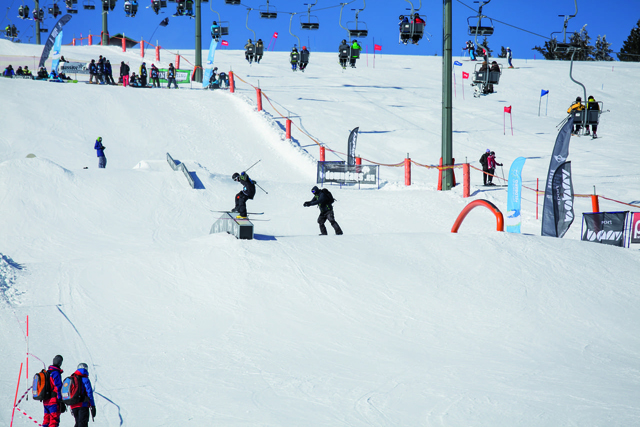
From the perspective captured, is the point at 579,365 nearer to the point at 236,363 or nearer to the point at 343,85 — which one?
the point at 236,363

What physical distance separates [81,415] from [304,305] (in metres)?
4.09

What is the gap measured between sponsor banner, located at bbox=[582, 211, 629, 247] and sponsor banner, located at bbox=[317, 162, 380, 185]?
289 inches

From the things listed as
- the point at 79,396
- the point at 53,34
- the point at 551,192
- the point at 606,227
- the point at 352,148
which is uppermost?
the point at 53,34

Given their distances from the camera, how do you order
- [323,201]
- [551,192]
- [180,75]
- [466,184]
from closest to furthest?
[323,201]
[551,192]
[466,184]
[180,75]

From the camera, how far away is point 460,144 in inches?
1049

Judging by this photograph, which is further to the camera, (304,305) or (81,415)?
(304,305)

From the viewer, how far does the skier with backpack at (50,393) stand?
560 centimetres

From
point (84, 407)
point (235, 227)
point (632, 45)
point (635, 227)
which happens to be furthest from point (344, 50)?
point (632, 45)

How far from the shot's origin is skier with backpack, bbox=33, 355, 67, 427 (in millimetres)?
5602

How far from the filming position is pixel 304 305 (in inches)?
362

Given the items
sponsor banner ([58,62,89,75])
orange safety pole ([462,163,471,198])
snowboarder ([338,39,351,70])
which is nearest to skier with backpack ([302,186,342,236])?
orange safety pole ([462,163,471,198])

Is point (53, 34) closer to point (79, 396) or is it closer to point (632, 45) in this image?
point (79, 396)

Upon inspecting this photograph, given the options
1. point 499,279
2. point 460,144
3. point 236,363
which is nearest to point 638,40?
point 460,144

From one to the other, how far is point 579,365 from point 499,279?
2850mm
